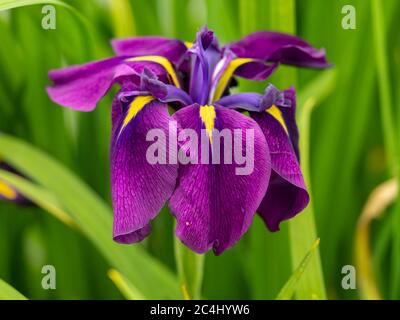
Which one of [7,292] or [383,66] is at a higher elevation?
[383,66]

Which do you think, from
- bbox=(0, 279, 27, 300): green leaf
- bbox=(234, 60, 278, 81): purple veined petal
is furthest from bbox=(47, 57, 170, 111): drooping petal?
bbox=(0, 279, 27, 300): green leaf

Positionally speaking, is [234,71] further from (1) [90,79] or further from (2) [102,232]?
(2) [102,232]

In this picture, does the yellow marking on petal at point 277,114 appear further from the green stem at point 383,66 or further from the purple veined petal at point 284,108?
the green stem at point 383,66

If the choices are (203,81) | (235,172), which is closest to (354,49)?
(203,81)

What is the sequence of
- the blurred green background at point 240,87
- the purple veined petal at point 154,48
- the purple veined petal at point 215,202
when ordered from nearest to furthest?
the purple veined petal at point 215,202, the purple veined petal at point 154,48, the blurred green background at point 240,87

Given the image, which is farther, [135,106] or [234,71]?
[234,71]

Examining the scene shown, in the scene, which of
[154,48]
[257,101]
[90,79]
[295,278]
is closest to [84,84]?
[90,79]

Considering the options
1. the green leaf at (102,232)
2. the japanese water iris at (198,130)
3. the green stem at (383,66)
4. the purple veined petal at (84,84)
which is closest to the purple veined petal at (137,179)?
the japanese water iris at (198,130)
